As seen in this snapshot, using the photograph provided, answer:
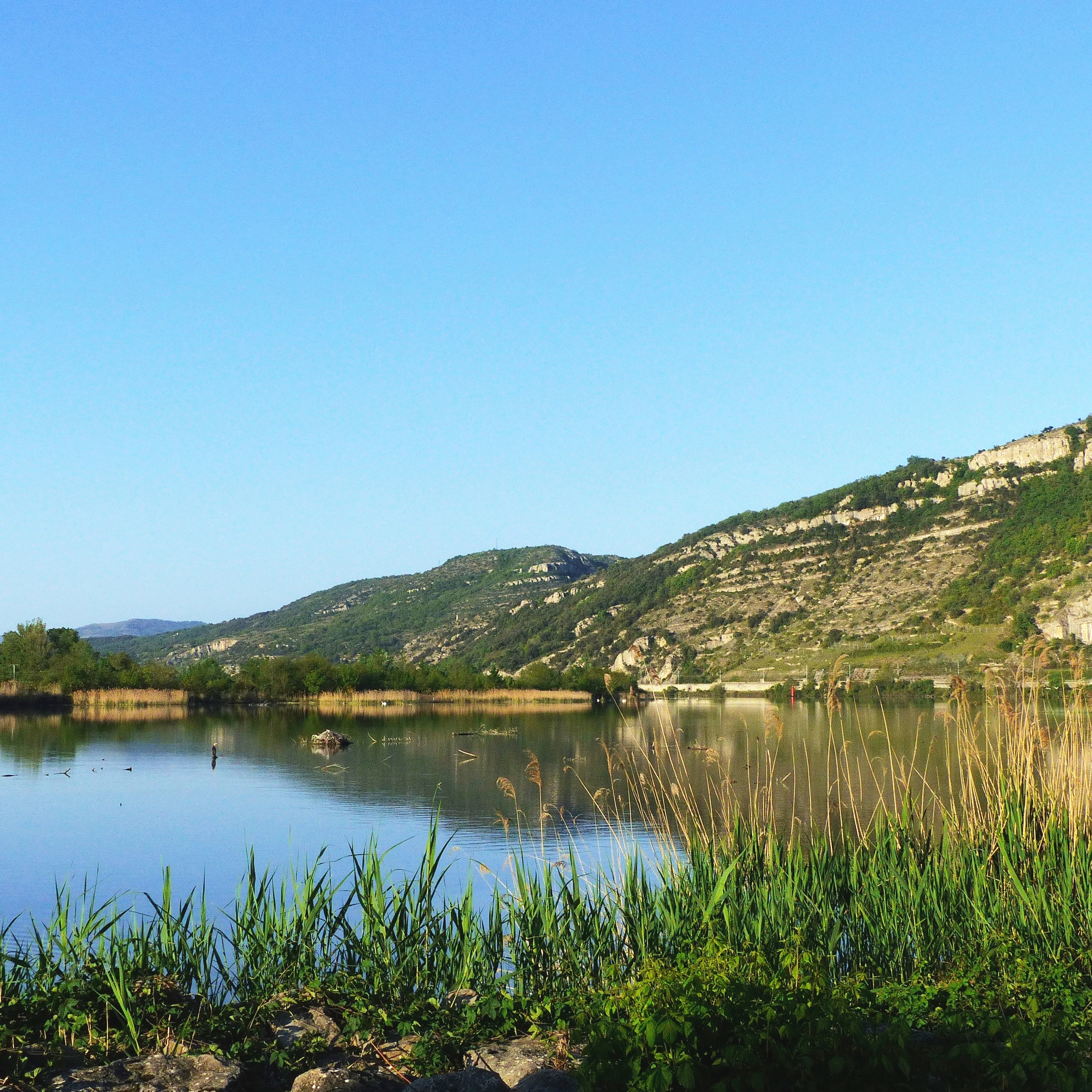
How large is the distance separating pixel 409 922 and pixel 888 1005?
3.68m

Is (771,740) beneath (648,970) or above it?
beneath

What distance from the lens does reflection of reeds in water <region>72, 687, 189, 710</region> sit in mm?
60688

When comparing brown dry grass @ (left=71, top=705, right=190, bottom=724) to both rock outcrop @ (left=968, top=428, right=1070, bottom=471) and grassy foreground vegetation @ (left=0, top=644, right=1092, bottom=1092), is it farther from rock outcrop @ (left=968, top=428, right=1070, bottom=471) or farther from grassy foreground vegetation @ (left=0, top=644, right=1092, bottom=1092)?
rock outcrop @ (left=968, top=428, right=1070, bottom=471)

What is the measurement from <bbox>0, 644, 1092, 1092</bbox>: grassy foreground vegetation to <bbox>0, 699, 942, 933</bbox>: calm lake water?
3.00ft

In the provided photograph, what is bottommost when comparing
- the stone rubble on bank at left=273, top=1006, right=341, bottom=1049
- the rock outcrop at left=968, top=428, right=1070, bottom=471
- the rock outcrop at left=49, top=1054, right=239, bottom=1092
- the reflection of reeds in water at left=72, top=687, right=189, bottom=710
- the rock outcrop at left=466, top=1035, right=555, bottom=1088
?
the reflection of reeds in water at left=72, top=687, right=189, bottom=710

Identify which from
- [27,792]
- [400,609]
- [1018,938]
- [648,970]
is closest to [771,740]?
[27,792]

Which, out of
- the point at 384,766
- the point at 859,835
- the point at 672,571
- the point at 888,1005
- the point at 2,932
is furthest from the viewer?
the point at 672,571

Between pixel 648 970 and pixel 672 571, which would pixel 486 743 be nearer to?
pixel 648 970

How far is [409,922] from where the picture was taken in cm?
772

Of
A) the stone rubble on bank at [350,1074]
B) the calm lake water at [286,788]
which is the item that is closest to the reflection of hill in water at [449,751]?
the calm lake water at [286,788]

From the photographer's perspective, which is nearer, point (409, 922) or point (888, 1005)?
point (888, 1005)

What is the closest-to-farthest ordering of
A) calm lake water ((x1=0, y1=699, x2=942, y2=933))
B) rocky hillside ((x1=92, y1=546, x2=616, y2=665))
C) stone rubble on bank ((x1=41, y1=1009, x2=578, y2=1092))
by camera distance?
1. stone rubble on bank ((x1=41, y1=1009, x2=578, y2=1092))
2. calm lake water ((x1=0, y1=699, x2=942, y2=933))
3. rocky hillside ((x1=92, y1=546, x2=616, y2=665))

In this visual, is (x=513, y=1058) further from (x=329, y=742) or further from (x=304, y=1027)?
(x=329, y=742)

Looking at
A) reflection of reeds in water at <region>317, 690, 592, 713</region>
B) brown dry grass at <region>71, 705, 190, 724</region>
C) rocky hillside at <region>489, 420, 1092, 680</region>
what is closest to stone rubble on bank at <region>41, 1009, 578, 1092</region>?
brown dry grass at <region>71, 705, 190, 724</region>
